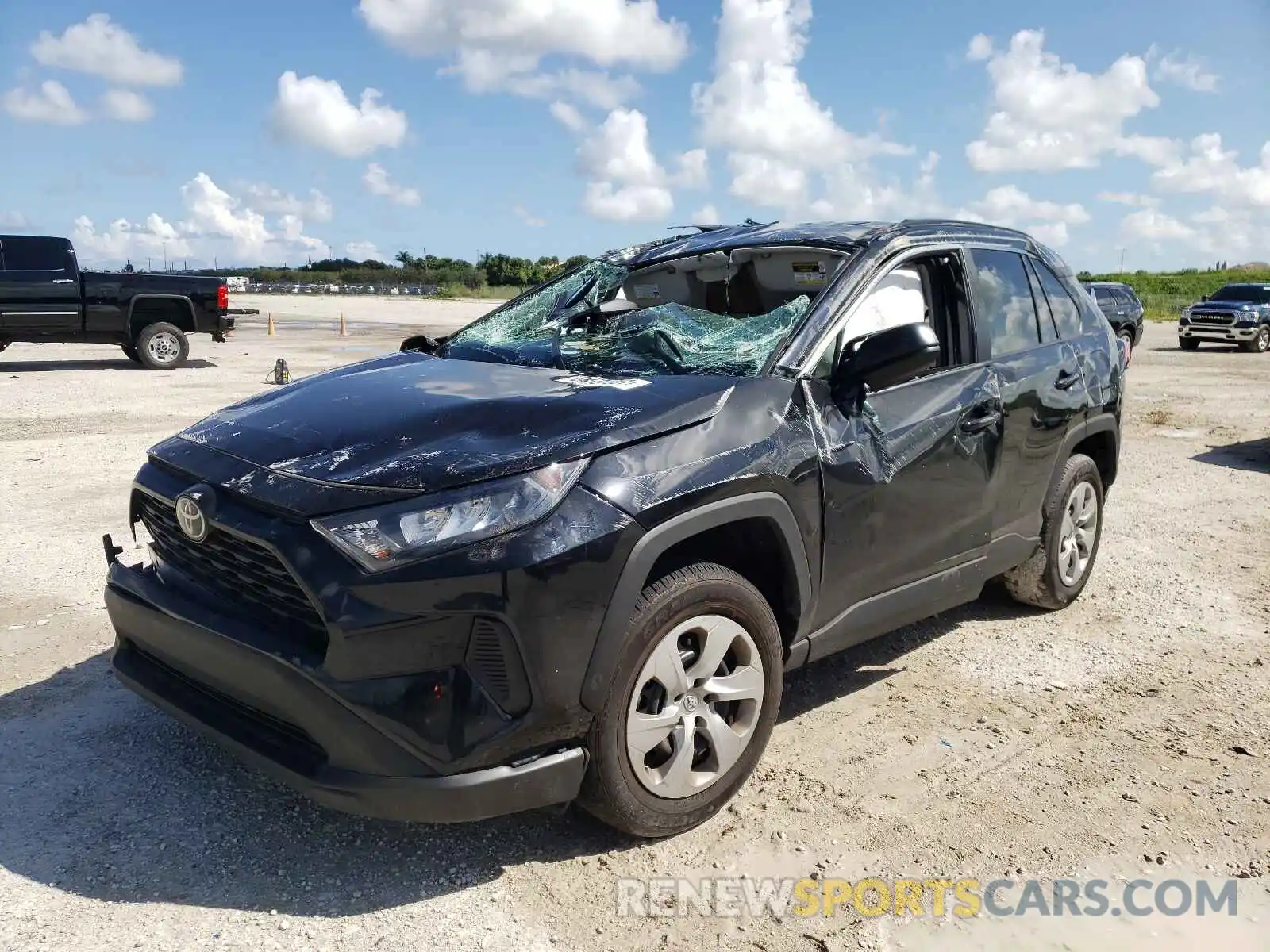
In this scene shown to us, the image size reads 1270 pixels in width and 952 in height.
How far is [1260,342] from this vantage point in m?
24.1

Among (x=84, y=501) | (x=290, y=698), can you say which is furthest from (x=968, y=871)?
(x=84, y=501)

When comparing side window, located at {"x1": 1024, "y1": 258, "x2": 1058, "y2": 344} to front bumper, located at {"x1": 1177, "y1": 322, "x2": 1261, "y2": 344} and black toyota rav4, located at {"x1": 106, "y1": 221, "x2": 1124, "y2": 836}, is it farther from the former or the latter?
front bumper, located at {"x1": 1177, "y1": 322, "x2": 1261, "y2": 344}

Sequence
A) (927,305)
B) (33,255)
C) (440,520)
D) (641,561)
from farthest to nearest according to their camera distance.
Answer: (33,255) → (927,305) → (641,561) → (440,520)

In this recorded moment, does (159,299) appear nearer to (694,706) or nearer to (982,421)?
(982,421)

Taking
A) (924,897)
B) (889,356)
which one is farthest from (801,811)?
(889,356)

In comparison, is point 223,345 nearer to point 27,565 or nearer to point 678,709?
point 27,565

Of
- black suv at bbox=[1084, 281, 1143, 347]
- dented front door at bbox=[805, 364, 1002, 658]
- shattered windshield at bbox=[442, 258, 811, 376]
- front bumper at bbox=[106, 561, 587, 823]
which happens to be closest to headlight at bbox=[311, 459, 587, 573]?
front bumper at bbox=[106, 561, 587, 823]

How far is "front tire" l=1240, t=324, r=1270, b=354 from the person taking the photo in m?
23.9

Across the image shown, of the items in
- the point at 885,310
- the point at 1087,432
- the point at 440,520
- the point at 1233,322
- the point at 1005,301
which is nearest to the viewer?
the point at 440,520

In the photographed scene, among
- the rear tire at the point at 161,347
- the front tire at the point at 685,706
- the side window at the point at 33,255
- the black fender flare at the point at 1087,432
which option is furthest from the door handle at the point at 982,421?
the side window at the point at 33,255

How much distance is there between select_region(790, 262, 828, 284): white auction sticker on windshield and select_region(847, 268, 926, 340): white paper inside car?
214 millimetres

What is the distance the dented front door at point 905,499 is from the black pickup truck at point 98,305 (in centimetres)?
1436

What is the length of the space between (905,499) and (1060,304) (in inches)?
75.6

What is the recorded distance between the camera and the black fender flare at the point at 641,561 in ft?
8.59
